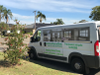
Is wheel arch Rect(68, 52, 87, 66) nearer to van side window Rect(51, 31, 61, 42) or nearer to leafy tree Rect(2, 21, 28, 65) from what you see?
van side window Rect(51, 31, 61, 42)

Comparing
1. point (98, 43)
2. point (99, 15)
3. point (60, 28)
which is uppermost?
point (99, 15)

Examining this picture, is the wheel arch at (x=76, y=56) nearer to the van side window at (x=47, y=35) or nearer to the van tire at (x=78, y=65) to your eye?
Answer: the van tire at (x=78, y=65)

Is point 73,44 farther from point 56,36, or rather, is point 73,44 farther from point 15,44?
point 15,44

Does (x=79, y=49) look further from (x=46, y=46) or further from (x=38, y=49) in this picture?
(x=38, y=49)

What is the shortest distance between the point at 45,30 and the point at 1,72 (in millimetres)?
3506

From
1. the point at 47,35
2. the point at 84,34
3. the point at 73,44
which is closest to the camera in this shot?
the point at 84,34

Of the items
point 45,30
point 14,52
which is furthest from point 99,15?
point 14,52

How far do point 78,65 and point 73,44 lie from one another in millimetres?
1038

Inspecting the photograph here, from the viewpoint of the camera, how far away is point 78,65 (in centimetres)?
560

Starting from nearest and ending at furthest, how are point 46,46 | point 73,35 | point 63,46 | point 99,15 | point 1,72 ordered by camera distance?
point 1,72, point 73,35, point 63,46, point 46,46, point 99,15

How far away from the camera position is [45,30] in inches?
283

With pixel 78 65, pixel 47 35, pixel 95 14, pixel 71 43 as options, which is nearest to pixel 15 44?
pixel 47 35

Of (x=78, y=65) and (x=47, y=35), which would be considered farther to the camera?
(x=47, y=35)

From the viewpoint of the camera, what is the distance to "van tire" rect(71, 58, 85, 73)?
18.0 ft
